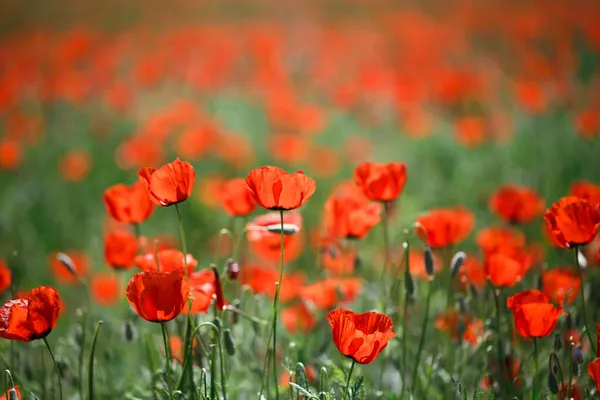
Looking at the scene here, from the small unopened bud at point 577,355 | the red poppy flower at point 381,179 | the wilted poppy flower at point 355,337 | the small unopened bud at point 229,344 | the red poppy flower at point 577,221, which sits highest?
the red poppy flower at point 381,179

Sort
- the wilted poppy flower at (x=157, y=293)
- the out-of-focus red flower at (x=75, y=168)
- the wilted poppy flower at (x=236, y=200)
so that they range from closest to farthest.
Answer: the wilted poppy flower at (x=157, y=293)
the wilted poppy flower at (x=236, y=200)
the out-of-focus red flower at (x=75, y=168)

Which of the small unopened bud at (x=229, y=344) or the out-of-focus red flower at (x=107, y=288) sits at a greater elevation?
the small unopened bud at (x=229, y=344)

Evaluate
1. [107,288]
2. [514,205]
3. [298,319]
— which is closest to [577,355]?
[514,205]

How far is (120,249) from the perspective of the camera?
1.80 meters

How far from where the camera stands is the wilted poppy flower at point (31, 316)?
4.21ft

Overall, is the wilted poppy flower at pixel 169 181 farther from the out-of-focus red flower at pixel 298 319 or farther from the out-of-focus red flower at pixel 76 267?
the out-of-focus red flower at pixel 76 267

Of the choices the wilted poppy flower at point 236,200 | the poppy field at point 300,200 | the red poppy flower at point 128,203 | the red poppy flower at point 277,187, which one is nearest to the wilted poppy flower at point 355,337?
the poppy field at point 300,200

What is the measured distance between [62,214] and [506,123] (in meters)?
3.64

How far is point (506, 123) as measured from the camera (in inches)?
199

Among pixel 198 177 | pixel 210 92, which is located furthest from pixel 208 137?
pixel 210 92

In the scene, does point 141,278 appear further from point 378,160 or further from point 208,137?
point 378,160

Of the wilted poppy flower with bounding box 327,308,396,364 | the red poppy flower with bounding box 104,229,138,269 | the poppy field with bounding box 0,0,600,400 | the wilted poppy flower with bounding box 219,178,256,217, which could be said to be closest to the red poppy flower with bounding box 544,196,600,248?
the poppy field with bounding box 0,0,600,400

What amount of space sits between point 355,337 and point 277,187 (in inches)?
15.1

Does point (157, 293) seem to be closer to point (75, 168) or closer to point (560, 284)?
point (560, 284)
